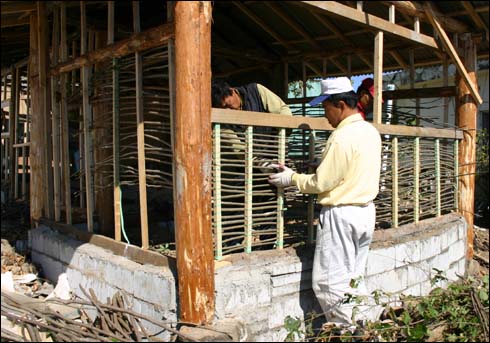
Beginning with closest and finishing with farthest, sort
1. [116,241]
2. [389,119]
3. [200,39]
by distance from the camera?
[200,39], [116,241], [389,119]

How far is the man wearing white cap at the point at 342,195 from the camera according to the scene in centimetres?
378

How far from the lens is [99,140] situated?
5180 millimetres

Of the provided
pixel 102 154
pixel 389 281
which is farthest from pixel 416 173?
pixel 102 154

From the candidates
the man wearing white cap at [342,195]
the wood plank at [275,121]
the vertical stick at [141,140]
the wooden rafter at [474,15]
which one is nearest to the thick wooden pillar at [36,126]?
the vertical stick at [141,140]

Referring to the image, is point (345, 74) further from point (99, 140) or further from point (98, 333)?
point (98, 333)

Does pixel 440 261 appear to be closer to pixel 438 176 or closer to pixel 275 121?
pixel 438 176

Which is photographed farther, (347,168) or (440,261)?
(440,261)

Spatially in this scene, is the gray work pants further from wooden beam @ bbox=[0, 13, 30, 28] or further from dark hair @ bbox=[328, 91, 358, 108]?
wooden beam @ bbox=[0, 13, 30, 28]

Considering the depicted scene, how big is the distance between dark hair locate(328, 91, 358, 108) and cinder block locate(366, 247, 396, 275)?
1.59 m

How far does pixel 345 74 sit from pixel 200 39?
223 inches

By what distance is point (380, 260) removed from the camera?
4.86m

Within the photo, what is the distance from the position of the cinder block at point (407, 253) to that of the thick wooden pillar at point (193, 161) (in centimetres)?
242

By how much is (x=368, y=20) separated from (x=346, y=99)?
1423mm

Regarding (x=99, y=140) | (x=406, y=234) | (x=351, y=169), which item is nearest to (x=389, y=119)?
(x=406, y=234)
